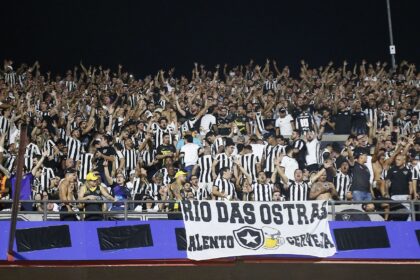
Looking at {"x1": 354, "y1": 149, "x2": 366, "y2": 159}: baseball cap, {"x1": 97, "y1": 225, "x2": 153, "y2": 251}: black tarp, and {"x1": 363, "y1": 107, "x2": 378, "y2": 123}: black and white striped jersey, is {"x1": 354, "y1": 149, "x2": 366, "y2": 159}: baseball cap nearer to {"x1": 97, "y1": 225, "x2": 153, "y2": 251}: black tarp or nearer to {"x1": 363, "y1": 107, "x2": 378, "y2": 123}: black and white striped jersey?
{"x1": 363, "y1": 107, "x2": 378, "y2": 123}: black and white striped jersey

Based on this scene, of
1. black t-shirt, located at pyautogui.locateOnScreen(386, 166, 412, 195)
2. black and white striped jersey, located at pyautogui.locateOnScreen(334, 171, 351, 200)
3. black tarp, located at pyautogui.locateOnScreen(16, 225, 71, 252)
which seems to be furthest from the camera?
black and white striped jersey, located at pyautogui.locateOnScreen(334, 171, 351, 200)

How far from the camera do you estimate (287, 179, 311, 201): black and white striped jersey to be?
1218cm

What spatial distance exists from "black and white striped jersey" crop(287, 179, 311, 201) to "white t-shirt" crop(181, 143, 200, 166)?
6.89ft

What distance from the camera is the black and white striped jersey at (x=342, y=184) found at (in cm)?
1264

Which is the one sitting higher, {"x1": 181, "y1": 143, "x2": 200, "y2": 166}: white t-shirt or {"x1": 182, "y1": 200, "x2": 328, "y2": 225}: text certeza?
{"x1": 181, "y1": 143, "x2": 200, "y2": 166}: white t-shirt

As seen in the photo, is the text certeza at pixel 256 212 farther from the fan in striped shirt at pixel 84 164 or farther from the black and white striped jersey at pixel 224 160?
the fan in striped shirt at pixel 84 164

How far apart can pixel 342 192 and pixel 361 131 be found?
307 centimetres

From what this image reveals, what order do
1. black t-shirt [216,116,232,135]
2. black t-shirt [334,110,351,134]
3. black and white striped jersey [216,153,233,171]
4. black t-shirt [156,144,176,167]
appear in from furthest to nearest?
black t-shirt [334,110,351,134] < black t-shirt [216,116,232,135] < black t-shirt [156,144,176,167] < black and white striped jersey [216,153,233,171]

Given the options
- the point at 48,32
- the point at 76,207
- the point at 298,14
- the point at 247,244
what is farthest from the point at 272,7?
the point at 247,244

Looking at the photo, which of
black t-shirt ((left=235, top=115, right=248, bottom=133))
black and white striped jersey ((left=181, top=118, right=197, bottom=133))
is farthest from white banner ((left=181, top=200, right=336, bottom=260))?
black t-shirt ((left=235, top=115, right=248, bottom=133))

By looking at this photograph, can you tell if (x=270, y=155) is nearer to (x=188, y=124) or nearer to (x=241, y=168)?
(x=241, y=168)

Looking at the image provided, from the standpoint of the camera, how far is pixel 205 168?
12.9 meters

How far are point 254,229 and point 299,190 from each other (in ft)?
8.73

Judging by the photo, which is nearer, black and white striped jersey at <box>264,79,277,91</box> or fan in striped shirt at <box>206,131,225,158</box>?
fan in striped shirt at <box>206,131,225,158</box>
